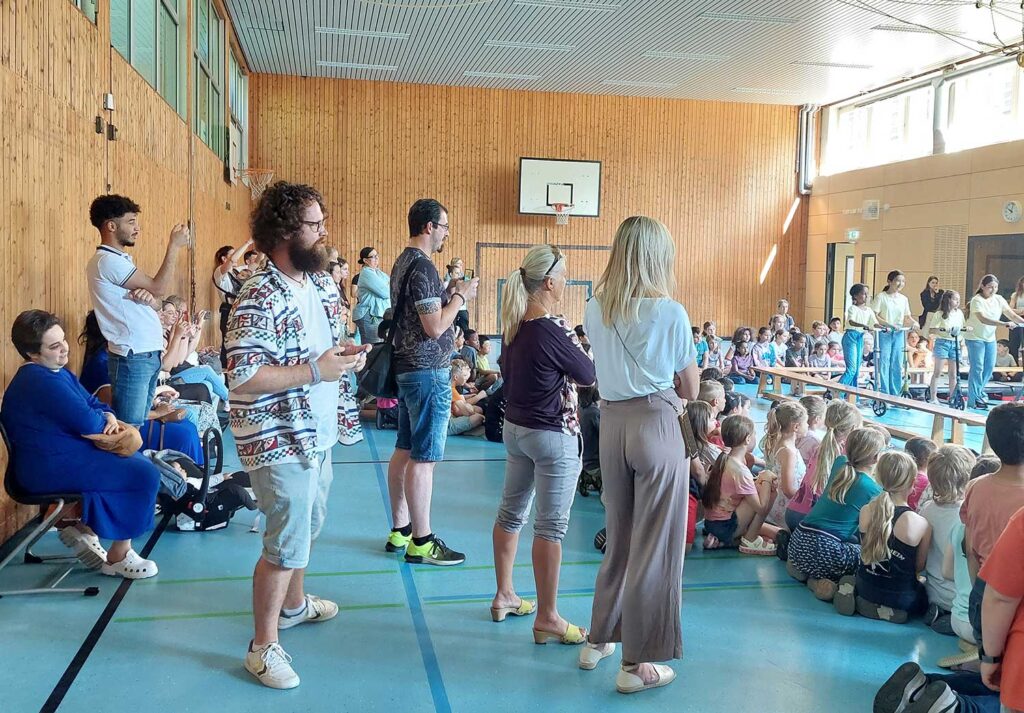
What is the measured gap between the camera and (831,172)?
Result: 57.8 ft

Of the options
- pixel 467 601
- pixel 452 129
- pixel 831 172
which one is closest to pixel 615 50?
pixel 452 129

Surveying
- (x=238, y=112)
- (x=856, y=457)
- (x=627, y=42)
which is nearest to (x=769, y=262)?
(x=627, y=42)

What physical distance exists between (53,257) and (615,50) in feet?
35.1

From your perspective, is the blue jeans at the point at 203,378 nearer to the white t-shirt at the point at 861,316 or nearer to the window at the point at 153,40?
the window at the point at 153,40

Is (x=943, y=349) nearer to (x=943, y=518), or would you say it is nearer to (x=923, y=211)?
(x=923, y=211)

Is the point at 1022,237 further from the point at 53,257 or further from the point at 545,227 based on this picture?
the point at 53,257

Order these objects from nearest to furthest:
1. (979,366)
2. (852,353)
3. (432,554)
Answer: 1. (432,554)
2. (979,366)
3. (852,353)

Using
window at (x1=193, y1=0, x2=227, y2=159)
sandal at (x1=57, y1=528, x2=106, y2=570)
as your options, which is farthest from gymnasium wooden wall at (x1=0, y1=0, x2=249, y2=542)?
window at (x1=193, y1=0, x2=227, y2=159)

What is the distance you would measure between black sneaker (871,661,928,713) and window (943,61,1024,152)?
12.9m

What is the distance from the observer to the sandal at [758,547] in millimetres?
4484

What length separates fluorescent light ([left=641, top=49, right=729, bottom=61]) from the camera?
13703 mm

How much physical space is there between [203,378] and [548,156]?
37.6ft

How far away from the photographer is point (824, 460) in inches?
169

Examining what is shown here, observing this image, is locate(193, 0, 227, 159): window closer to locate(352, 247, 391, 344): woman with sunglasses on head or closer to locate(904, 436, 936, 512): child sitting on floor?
locate(352, 247, 391, 344): woman with sunglasses on head
